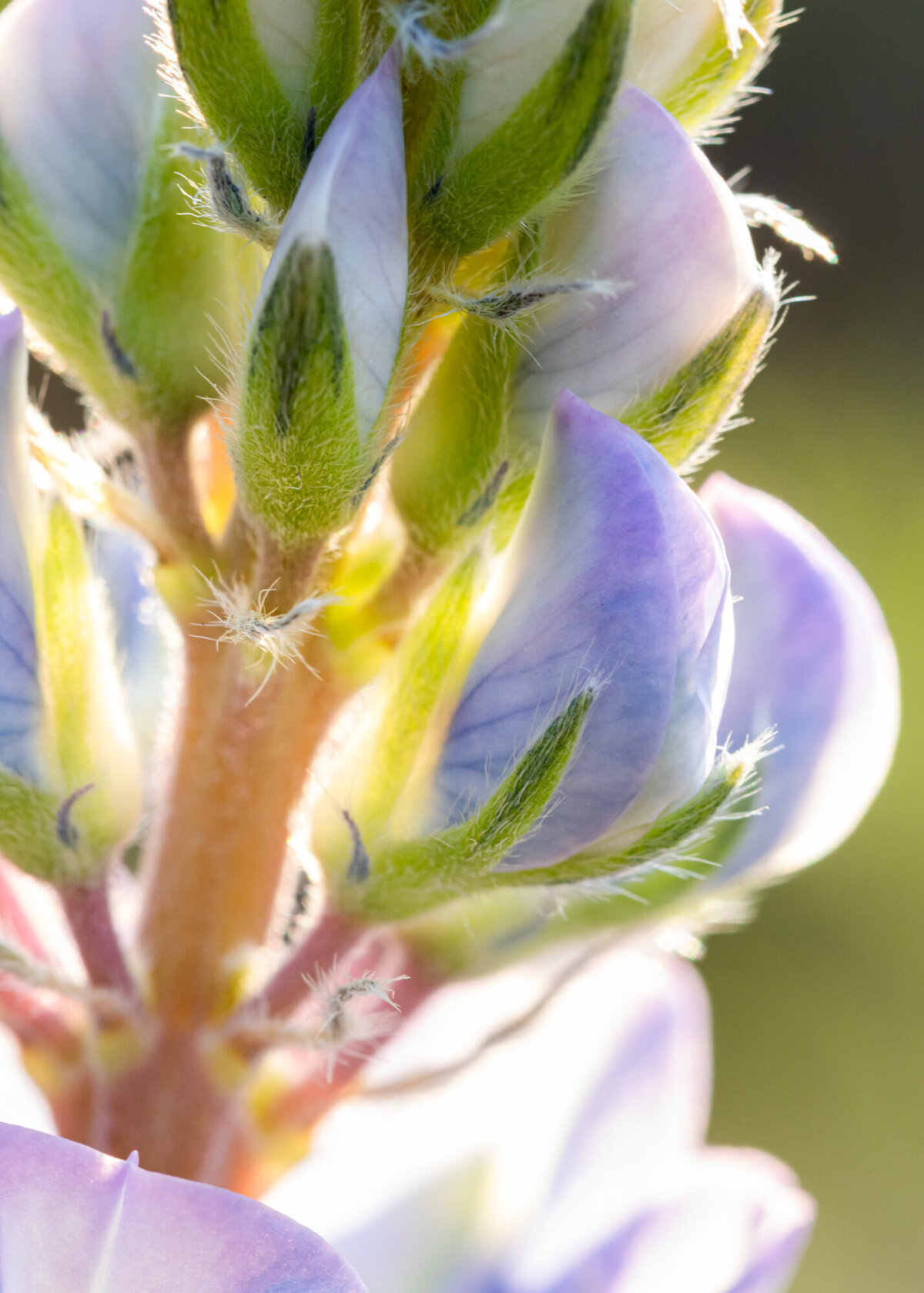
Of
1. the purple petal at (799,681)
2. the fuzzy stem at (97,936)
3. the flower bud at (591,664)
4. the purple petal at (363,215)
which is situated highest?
the purple petal at (363,215)

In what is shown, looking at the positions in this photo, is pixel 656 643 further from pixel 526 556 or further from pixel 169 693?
pixel 169 693

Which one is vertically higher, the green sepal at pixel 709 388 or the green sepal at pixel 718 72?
the green sepal at pixel 718 72

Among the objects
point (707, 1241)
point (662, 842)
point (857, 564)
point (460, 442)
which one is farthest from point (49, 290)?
point (857, 564)

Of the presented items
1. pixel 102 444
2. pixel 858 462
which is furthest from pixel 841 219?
pixel 102 444

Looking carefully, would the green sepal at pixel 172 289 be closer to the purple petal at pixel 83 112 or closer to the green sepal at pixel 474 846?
the purple petal at pixel 83 112

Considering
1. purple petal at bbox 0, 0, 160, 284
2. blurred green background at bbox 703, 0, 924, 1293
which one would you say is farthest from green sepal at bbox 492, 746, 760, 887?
blurred green background at bbox 703, 0, 924, 1293

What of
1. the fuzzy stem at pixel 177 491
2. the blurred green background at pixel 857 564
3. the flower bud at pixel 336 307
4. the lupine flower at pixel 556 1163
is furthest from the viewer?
the blurred green background at pixel 857 564

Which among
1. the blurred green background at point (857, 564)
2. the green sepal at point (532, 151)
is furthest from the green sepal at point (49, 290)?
the blurred green background at point (857, 564)
